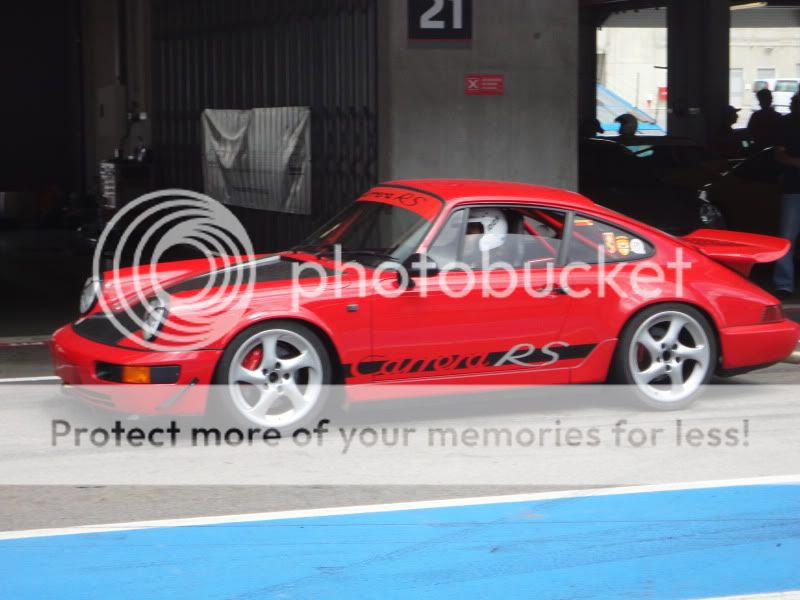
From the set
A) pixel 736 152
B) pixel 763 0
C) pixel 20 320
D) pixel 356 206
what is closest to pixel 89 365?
pixel 356 206

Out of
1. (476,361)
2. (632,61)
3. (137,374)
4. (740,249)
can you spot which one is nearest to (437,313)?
(476,361)

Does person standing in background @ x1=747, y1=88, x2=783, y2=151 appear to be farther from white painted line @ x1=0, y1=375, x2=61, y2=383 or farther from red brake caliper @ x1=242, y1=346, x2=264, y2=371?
red brake caliper @ x1=242, y1=346, x2=264, y2=371

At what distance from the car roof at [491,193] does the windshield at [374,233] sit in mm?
126

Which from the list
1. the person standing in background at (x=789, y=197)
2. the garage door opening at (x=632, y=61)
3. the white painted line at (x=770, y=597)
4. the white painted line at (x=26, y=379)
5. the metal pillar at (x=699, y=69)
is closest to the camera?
the white painted line at (x=770, y=597)

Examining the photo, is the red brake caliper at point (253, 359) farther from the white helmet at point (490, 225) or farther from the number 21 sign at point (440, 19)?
the number 21 sign at point (440, 19)

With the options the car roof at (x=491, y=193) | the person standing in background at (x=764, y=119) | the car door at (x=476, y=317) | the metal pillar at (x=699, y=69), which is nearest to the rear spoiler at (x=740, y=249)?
the car roof at (x=491, y=193)

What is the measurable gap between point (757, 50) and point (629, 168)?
39220 mm

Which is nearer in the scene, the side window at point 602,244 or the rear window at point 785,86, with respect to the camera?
the side window at point 602,244

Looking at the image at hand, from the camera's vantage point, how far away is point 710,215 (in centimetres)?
1527

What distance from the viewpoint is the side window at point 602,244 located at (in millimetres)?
6898

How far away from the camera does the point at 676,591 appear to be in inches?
168

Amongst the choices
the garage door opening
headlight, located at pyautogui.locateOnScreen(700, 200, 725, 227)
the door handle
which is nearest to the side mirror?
the door handle

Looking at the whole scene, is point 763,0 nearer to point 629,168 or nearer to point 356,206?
point 629,168

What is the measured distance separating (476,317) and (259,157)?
31.4 feet
